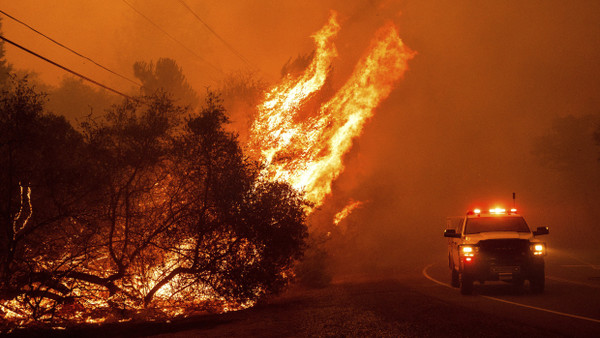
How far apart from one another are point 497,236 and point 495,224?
4.47ft

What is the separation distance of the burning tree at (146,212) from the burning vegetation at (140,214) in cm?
4

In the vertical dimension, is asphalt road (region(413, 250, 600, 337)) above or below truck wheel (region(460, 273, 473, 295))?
below

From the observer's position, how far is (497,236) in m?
16.0

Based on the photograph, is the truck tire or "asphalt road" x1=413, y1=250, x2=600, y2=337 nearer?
"asphalt road" x1=413, y1=250, x2=600, y2=337

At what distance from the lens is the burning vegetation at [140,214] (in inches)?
529

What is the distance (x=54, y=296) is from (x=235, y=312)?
4.83 m

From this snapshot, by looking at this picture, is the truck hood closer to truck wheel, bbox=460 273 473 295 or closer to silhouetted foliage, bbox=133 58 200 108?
truck wheel, bbox=460 273 473 295

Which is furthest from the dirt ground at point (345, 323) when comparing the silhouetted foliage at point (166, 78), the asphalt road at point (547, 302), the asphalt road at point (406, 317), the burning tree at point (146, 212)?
the silhouetted foliage at point (166, 78)

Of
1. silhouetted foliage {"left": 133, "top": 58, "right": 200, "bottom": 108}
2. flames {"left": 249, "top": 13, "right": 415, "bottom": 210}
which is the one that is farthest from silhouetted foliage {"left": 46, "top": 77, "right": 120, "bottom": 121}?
flames {"left": 249, "top": 13, "right": 415, "bottom": 210}

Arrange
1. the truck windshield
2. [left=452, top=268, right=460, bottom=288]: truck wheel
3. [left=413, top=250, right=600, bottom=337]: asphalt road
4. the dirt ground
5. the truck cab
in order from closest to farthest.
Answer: the dirt ground
[left=413, top=250, right=600, bottom=337]: asphalt road
the truck cab
the truck windshield
[left=452, top=268, right=460, bottom=288]: truck wheel

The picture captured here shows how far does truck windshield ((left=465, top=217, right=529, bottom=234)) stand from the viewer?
56.1ft

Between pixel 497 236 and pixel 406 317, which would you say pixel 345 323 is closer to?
pixel 406 317

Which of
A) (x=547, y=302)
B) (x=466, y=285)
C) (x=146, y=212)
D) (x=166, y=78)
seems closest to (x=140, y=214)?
(x=146, y=212)

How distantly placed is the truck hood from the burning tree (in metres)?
5.19
